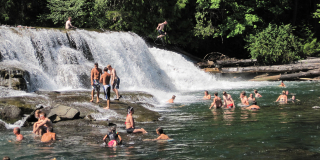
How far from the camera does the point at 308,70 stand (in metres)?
27.5

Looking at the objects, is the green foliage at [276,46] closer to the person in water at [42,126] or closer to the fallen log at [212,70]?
the fallen log at [212,70]

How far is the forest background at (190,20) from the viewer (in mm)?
29688

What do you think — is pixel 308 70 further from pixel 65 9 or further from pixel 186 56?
pixel 65 9

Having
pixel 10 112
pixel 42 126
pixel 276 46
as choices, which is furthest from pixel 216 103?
pixel 276 46

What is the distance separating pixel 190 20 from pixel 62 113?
2045 cm

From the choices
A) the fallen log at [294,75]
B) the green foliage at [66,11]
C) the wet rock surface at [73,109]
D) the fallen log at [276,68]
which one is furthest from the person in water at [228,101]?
the green foliage at [66,11]

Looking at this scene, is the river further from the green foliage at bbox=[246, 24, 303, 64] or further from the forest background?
the forest background

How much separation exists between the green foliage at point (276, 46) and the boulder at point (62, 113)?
19514 millimetres

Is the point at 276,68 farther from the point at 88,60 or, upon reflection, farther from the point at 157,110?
the point at 157,110

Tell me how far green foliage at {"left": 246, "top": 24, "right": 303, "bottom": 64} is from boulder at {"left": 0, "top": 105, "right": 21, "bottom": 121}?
20683mm

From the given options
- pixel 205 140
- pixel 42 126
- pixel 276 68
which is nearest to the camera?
pixel 205 140

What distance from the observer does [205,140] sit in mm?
9625

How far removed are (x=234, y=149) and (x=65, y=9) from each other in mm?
25571

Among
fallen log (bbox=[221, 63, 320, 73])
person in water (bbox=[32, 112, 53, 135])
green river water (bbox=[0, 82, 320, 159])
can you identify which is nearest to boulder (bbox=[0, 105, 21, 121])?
green river water (bbox=[0, 82, 320, 159])
